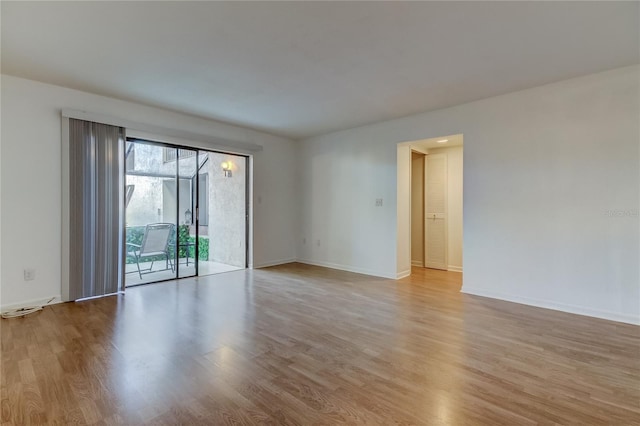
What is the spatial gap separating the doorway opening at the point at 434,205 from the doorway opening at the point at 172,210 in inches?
122

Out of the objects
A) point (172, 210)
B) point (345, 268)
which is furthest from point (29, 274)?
point (345, 268)

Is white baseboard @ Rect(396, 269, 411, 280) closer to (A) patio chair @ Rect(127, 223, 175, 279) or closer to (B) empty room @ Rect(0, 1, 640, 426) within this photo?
(B) empty room @ Rect(0, 1, 640, 426)

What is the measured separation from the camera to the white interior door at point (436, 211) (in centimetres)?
580

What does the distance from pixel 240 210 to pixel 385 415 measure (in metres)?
4.90

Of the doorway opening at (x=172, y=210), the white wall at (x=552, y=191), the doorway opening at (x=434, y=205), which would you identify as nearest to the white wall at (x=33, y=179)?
the doorway opening at (x=172, y=210)

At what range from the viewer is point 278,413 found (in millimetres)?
1688

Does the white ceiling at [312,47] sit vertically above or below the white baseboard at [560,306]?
above

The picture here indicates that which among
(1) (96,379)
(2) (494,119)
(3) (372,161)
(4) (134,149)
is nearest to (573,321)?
(2) (494,119)

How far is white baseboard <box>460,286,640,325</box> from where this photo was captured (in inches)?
122

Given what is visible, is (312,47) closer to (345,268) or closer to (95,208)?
(95,208)

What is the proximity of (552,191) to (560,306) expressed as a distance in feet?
4.39

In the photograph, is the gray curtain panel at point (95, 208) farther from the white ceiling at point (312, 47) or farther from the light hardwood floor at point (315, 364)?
the white ceiling at point (312, 47)

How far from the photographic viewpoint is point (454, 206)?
5734mm

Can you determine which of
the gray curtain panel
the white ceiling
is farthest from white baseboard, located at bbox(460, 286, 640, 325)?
the gray curtain panel
